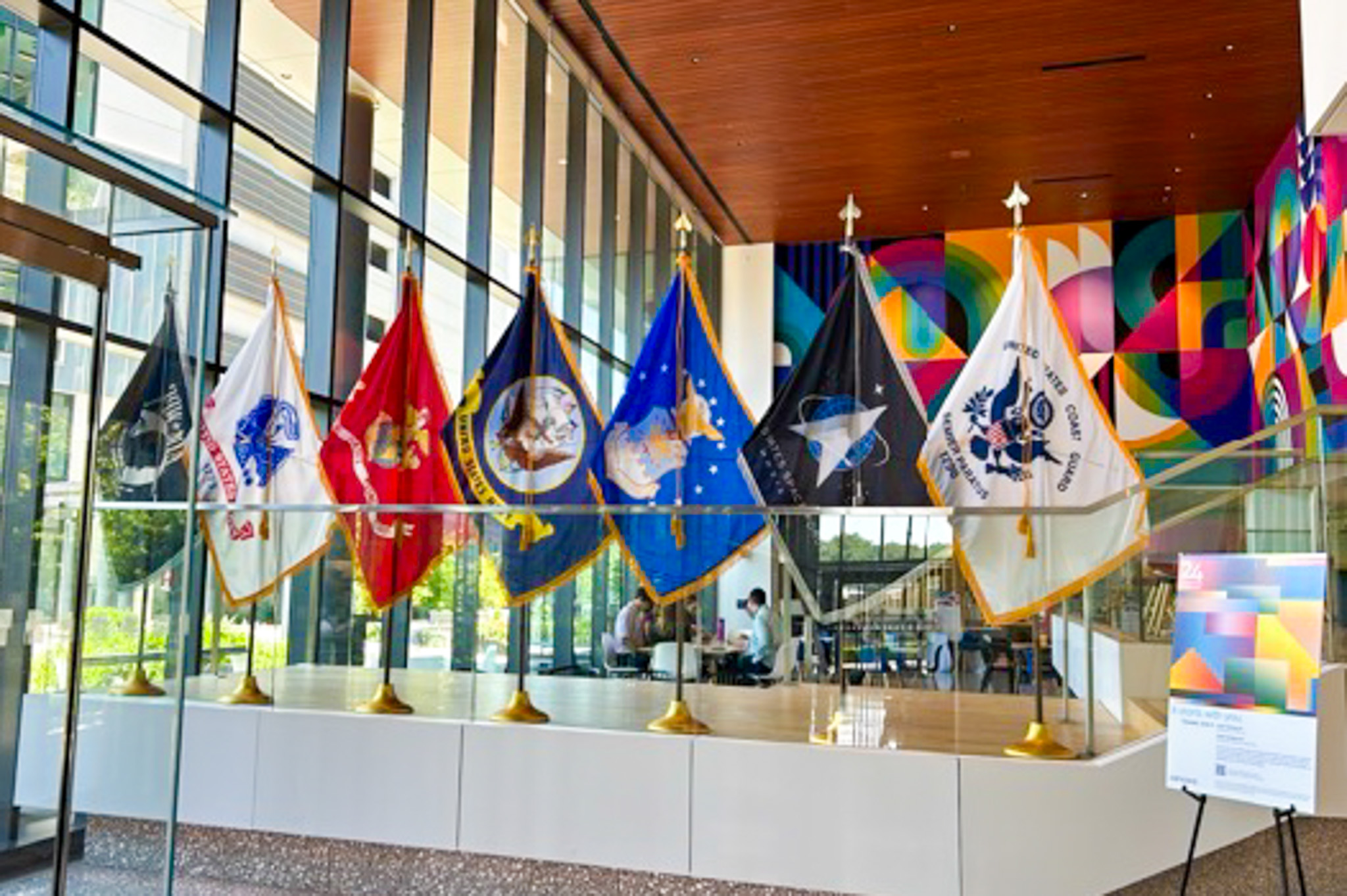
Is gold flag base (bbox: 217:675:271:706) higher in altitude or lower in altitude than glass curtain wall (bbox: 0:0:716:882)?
lower

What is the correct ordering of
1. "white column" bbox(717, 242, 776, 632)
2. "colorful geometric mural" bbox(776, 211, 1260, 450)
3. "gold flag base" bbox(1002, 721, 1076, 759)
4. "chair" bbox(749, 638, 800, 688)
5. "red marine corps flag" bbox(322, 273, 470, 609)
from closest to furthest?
"gold flag base" bbox(1002, 721, 1076, 759), "chair" bbox(749, 638, 800, 688), "red marine corps flag" bbox(322, 273, 470, 609), "colorful geometric mural" bbox(776, 211, 1260, 450), "white column" bbox(717, 242, 776, 632)

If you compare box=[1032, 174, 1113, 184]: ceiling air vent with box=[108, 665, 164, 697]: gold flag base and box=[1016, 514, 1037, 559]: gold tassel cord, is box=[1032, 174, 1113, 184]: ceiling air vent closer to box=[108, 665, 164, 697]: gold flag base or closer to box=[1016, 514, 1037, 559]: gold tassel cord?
box=[1016, 514, 1037, 559]: gold tassel cord

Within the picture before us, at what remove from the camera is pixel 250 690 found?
5.10 metres

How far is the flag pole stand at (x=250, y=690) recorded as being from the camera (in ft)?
16.6

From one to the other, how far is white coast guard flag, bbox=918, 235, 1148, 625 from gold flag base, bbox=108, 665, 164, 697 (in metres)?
2.81

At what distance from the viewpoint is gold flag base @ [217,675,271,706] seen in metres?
5.07

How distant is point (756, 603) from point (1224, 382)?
38.0 ft

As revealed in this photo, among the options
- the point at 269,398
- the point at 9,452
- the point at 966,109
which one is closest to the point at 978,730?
the point at 9,452

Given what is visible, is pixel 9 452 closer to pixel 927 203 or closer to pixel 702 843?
pixel 702 843

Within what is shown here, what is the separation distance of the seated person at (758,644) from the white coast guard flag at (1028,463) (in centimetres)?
78

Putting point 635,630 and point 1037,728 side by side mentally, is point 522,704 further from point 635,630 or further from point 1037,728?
point 1037,728

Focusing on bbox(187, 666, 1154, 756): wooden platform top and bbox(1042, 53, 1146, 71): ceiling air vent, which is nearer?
bbox(187, 666, 1154, 756): wooden platform top

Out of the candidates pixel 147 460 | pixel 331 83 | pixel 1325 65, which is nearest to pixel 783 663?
pixel 147 460

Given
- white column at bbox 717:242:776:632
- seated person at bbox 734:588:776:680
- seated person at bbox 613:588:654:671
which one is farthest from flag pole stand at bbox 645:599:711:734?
white column at bbox 717:242:776:632
